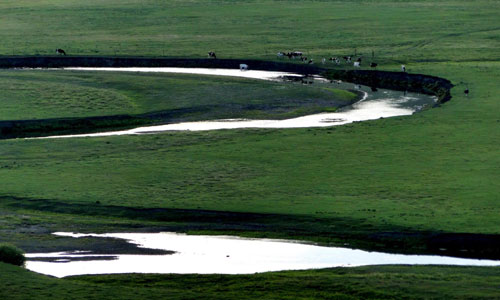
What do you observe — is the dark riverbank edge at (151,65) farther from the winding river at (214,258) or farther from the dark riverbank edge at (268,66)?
the winding river at (214,258)

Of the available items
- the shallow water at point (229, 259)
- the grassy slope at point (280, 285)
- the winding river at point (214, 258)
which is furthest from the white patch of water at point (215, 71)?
the grassy slope at point (280, 285)

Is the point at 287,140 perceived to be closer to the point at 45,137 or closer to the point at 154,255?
the point at 45,137

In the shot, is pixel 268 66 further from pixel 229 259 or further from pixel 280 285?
pixel 280 285

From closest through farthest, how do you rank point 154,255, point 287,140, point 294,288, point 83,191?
1. point 294,288
2. point 154,255
3. point 83,191
4. point 287,140

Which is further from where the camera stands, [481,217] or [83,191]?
[83,191]

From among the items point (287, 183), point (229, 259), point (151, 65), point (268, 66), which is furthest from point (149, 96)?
point (229, 259)

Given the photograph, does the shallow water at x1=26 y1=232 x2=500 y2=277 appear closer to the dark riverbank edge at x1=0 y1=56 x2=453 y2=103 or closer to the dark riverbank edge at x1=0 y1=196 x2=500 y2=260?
the dark riverbank edge at x1=0 y1=196 x2=500 y2=260

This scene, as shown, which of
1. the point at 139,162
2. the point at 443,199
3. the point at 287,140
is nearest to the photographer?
the point at 443,199

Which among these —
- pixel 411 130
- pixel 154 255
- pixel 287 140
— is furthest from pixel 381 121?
pixel 154 255
